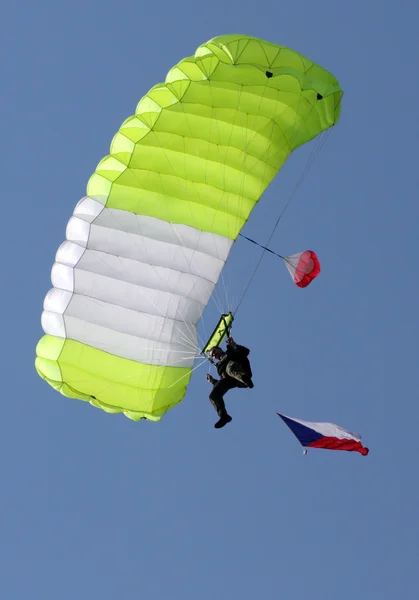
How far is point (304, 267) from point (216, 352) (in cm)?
178

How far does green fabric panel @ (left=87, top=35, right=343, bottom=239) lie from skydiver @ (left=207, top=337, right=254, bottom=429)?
207cm

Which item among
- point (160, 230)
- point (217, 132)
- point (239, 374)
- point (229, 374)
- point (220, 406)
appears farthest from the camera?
point (160, 230)

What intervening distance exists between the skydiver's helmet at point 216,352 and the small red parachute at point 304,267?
5.06ft

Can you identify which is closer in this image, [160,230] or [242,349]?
[242,349]

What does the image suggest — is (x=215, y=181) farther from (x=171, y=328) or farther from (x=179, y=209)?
(x=171, y=328)

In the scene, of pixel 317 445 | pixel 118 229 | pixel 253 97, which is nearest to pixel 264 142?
pixel 253 97

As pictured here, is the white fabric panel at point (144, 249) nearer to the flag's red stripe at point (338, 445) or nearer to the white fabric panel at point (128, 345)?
the white fabric panel at point (128, 345)

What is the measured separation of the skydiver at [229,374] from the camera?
19812 mm

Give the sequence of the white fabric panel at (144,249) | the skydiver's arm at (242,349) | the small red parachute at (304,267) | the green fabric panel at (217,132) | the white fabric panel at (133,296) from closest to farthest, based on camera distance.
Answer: the green fabric panel at (217,132), the skydiver's arm at (242,349), the white fabric panel at (144,249), the white fabric panel at (133,296), the small red parachute at (304,267)

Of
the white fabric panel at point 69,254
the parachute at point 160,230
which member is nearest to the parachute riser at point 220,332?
the parachute at point 160,230

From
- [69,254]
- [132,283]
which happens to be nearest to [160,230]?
[132,283]

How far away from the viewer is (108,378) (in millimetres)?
20891

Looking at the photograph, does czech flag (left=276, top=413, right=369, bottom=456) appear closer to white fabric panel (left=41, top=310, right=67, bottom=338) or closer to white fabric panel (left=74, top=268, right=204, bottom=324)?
white fabric panel (left=74, top=268, right=204, bottom=324)

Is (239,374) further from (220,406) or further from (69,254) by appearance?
(69,254)
